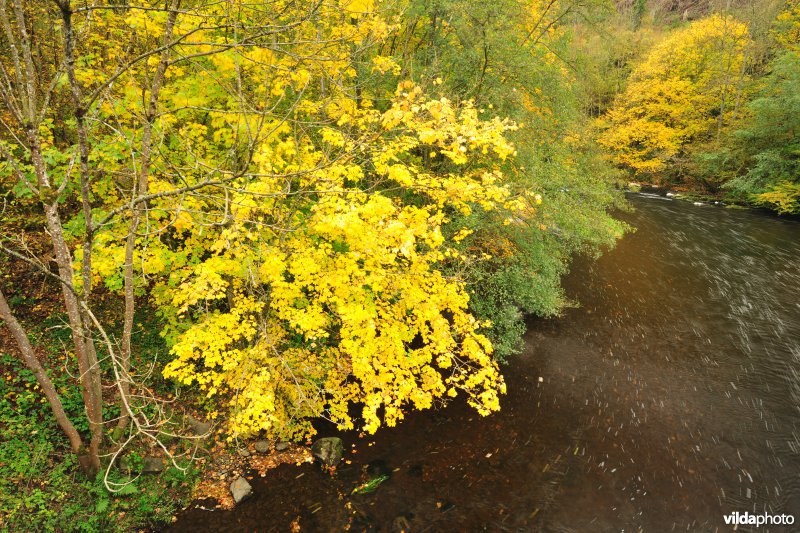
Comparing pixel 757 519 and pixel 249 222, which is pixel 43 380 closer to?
pixel 249 222

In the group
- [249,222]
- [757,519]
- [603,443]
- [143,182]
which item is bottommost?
[603,443]

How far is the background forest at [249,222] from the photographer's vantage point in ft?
16.4

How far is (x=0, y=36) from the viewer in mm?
→ 8727

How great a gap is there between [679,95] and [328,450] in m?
40.0

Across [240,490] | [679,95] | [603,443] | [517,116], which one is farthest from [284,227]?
[679,95]

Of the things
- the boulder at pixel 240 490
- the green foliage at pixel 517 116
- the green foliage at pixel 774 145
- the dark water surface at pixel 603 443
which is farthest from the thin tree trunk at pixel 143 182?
the green foliage at pixel 774 145

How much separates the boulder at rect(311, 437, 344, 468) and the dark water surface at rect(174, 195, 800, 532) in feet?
0.93

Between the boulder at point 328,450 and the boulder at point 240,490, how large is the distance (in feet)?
4.60

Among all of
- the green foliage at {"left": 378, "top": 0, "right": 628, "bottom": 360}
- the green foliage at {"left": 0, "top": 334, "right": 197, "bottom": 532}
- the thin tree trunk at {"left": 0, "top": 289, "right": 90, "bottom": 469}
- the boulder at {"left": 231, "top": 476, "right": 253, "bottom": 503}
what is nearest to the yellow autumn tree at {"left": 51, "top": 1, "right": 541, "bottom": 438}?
the thin tree trunk at {"left": 0, "top": 289, "right": 90, "bottom": 469}

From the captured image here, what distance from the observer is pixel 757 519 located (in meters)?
7.69

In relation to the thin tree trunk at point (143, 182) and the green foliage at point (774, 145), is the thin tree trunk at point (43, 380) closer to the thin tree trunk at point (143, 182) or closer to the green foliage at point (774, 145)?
the thin tree trunk at point (143, 182)

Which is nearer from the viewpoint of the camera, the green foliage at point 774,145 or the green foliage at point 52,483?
the green foliage at point 52,483

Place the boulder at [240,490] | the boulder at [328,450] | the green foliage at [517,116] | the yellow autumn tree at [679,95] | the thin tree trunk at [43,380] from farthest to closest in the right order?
1. the yellow autumn tree at [679,95]
2. the green foliage at [517,116]
3. the boulder at [328,450]
4. the boulder at [240,490]
5. the thin tree trunk at [43,380]

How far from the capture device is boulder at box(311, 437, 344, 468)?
8.27 meters
